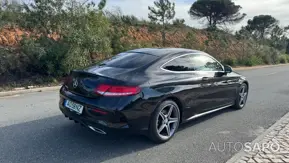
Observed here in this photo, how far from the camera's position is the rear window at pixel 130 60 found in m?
4.38

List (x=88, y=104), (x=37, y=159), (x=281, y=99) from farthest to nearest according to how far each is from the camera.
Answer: (x=281, y=99), (x=88, y=104), (x=37, y=159)

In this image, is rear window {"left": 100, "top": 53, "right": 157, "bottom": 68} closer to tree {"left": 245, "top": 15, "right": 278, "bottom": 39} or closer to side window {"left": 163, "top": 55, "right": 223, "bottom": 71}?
side window {"left": 163, "top": 55, "right": 223, "bottom": 71}

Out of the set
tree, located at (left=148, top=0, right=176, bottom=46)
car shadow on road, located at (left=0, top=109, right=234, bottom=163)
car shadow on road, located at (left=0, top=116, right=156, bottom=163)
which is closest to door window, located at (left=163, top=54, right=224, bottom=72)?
car shadow on road, located at (left=0, top=109, right=234, bottom=163)

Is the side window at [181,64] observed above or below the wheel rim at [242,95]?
above

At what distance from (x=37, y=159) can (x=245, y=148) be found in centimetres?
303

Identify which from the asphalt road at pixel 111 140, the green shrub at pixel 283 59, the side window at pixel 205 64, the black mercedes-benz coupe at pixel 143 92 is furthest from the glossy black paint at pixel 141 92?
the green shrub at pixel 283 59

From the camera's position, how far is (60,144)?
411 centimetres

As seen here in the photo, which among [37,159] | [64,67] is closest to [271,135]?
[37,159]

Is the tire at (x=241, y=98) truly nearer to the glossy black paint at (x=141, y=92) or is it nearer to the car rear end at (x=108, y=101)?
the glossy black paint at (x=141, y=92)

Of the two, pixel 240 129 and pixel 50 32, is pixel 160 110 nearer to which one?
pixel 240 129

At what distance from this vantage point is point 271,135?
4637mm

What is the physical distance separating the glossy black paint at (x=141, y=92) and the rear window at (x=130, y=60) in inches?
3.3

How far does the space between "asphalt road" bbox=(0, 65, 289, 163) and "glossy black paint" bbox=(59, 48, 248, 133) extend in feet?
1.22

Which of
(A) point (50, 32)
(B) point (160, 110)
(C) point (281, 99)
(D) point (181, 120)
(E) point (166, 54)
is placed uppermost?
(A) point (50, 32)
